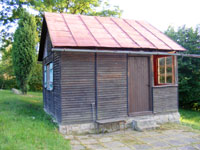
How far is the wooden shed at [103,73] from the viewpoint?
6641 mm

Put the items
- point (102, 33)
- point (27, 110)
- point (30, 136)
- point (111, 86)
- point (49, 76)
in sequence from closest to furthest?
1. point (30, 136)
2. point (111, 86)
3. point (102, 33)
4. point (49, 76)
5. point (27, 110)

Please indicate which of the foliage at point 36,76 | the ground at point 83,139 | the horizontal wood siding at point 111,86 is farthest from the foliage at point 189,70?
the foliage at point 36,76

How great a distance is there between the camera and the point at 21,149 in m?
4.57

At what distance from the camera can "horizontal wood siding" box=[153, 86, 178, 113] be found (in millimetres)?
8023

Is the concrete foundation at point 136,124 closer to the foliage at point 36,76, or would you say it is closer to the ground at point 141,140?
the ground at point 141,140

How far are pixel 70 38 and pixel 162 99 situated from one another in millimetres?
4409

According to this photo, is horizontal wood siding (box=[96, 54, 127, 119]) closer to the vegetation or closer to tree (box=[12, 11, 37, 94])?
tree (box=[12, 11, 37, 94])

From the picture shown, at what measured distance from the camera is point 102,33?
7.83m

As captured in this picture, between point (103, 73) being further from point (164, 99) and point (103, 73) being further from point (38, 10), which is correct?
point (38, 10)

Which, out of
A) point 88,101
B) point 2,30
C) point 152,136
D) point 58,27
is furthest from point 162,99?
point 2,30

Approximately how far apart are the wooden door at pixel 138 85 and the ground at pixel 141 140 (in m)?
0.97

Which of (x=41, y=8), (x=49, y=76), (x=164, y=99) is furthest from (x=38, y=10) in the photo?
Answer: (x=164, y=99)

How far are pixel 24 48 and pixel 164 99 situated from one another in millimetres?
11058

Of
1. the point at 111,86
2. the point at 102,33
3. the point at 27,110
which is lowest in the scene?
the point at 27,110
